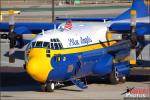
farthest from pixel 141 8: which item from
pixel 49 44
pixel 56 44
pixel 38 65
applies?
pixel 38 65

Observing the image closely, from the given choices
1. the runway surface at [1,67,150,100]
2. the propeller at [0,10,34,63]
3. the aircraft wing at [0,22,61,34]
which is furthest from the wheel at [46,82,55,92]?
the aircraft wing at [0,22,61,34]

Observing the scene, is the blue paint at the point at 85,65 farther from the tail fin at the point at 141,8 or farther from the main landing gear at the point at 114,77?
the tail fin at the point at 141,8

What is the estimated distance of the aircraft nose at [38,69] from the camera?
24.1 meters

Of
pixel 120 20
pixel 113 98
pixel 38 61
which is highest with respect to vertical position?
pixel 120 20

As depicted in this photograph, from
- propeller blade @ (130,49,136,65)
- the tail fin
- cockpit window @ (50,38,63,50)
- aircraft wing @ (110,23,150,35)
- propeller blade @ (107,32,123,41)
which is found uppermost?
the tail fin

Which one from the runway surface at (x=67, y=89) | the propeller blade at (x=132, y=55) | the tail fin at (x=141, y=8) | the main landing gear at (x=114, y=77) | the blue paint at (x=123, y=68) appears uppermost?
the tail fin at (x=141, y=8)

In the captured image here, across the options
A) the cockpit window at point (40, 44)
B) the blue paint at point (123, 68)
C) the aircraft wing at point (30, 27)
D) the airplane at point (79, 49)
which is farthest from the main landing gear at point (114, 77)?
the cockpit window at point (40, 44)

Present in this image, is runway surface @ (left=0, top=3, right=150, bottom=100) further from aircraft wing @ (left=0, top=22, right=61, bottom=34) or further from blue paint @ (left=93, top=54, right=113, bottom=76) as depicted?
aircraft wing @ (left=0, top=22, right=61, bottom=34)

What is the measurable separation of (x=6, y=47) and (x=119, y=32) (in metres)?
19.6

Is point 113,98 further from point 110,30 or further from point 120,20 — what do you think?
point 120,20

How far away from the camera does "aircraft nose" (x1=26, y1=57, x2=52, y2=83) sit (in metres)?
24.1

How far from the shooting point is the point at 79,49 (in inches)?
1049

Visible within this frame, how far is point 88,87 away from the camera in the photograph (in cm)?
2756

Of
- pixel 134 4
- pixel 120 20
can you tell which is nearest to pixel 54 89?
pixel 120 20
